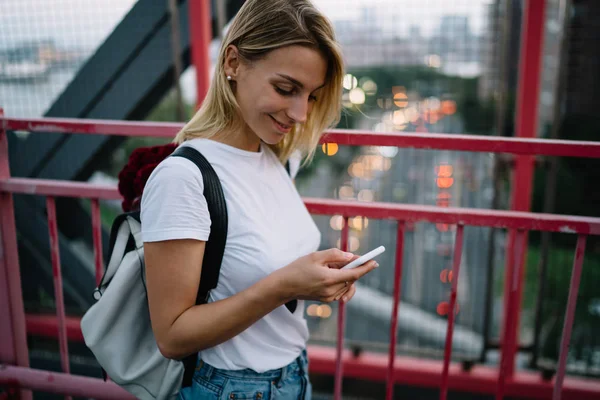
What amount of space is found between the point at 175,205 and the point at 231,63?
0.38m

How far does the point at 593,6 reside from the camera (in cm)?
352

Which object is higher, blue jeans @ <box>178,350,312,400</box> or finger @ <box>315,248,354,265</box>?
finger @ <box>315,248,354,265</box>

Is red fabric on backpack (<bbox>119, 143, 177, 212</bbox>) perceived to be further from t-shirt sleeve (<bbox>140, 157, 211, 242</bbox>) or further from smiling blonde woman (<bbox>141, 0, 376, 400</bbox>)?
t-shirt sleeve (<bbox>140, 157, 211, 242</bbox>)

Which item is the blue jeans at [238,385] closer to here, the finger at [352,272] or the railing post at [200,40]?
the finger at [352,272]

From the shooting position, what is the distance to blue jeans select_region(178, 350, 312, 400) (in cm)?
109

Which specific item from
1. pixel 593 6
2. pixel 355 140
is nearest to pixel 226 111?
pixel 355 140

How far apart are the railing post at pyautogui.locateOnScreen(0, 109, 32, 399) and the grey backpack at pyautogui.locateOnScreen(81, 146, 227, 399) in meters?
0.82

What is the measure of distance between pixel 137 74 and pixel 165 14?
444 mm

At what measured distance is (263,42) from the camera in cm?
103

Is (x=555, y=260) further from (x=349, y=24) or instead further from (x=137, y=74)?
(x=137, y=74)

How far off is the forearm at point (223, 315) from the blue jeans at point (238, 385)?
0.48 ft

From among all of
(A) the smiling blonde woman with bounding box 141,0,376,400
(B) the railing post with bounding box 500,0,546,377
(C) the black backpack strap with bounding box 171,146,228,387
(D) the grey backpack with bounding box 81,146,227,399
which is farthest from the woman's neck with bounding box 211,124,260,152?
(B) the railing post with bounding box 500,0,546,377

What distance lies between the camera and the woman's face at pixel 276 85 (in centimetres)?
105

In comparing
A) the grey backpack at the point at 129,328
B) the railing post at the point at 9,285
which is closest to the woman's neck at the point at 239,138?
the grey backpack at the point at 129,328
